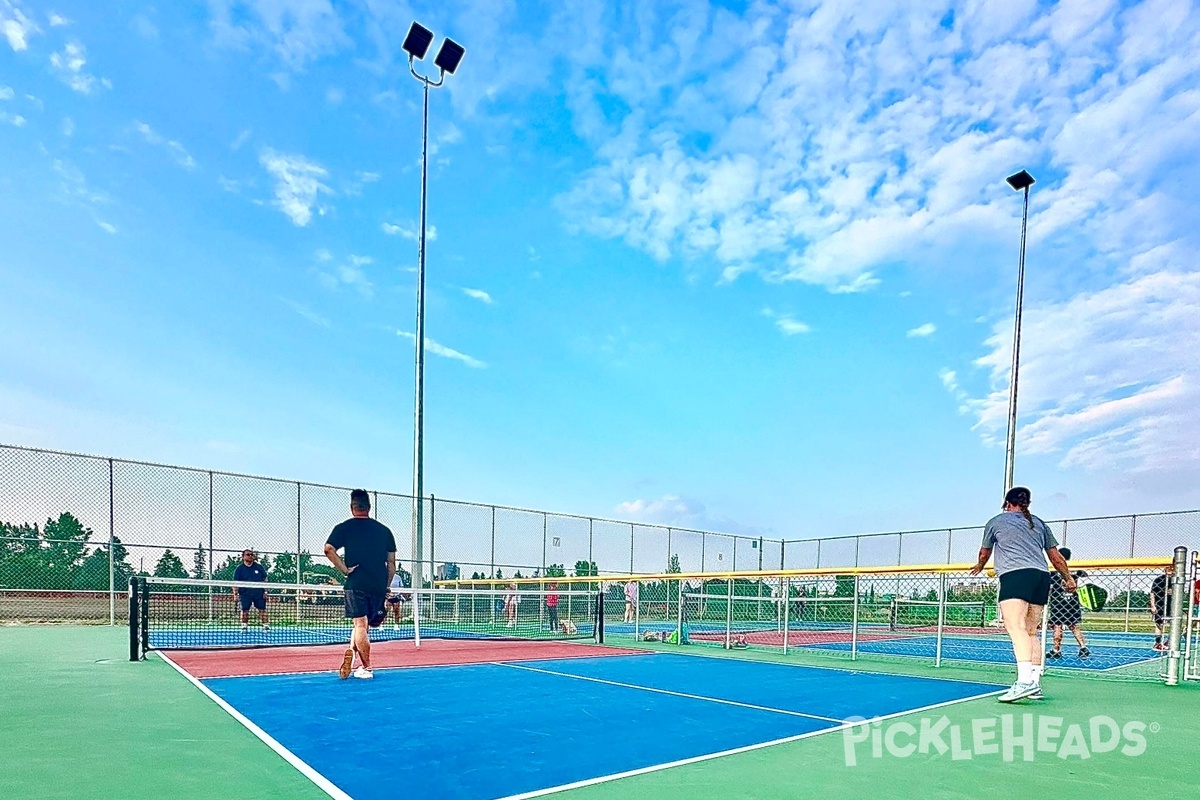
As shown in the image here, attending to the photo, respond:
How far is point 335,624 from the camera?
15.2m

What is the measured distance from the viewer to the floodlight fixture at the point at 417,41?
19.5 m

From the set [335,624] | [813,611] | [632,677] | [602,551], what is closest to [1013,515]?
[632,677]

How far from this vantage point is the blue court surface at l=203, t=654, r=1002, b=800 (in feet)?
10.7

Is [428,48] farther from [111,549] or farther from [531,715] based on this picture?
[531,715]

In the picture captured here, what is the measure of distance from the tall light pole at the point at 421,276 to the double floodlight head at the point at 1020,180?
16.0 m

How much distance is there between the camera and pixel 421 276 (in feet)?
62.5

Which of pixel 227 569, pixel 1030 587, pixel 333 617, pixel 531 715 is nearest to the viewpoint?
pixel 531 715

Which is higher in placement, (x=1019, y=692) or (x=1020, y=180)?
(x=1020, y=180)

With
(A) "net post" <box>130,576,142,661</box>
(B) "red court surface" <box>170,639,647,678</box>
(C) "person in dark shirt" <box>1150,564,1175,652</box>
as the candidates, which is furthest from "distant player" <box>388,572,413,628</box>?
(C) "person in dark shirt" <box>1150,564,1175,652</box>

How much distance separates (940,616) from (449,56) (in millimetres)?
18673

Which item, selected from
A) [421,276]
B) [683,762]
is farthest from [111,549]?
[683,762]

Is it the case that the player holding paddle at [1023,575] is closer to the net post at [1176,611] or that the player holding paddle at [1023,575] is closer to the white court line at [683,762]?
the white court line at [683,762]

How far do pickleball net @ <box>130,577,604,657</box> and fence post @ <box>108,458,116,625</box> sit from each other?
25.1 inches

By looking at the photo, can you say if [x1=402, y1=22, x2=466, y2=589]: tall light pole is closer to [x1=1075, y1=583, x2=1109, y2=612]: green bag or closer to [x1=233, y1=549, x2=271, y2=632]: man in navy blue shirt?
[x1=233, y1=549, x2=271, y2=632]: man in navy blue shirt
